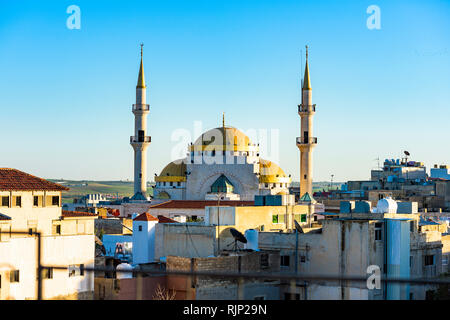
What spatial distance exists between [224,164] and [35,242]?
3358cm

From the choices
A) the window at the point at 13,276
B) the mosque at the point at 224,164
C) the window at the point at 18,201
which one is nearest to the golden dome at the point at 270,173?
the mosque at the point at 224,164

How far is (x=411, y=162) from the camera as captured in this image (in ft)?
244

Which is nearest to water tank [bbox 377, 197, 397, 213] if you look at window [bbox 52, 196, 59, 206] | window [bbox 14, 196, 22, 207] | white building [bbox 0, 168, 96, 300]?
white building [bbox 0, 168, 96, 300]

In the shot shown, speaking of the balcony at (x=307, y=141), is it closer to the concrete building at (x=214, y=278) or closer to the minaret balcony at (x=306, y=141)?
the minaret balcony at (x=306, y=141)

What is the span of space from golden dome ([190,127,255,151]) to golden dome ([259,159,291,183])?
170 cm


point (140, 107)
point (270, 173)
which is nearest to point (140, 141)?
point (140, 107)

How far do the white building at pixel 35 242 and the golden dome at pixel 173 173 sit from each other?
2577 centimetres

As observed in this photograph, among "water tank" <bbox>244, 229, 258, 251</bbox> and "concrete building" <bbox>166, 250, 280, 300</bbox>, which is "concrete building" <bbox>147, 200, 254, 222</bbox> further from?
"concrete building" <bbox>166, 250, 280, 300</bbox>

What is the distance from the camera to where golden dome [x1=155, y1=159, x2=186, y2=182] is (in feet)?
173

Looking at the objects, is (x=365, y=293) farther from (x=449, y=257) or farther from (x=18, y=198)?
(x=18, y=198)

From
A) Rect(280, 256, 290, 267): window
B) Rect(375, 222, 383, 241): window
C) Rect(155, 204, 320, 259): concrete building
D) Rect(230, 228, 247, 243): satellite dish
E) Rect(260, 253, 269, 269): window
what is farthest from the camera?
Rect(155, 204, 320, 259): concrete building

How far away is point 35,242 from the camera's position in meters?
17.4

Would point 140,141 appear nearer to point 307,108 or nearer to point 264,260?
point 307,108
